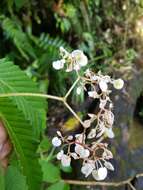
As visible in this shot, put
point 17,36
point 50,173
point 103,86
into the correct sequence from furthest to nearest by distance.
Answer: point 17,36
point 50,173
point 103,86

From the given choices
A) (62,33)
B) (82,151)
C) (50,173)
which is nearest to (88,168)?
(82,151)

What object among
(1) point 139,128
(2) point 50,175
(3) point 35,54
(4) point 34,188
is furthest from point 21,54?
(4) point 34,188

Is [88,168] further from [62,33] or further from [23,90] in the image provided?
[62,33]

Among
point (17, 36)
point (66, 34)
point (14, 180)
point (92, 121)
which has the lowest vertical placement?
point (66, 34)

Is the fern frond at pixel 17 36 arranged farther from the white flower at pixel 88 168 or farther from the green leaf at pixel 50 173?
the white flower at pixel 88 168

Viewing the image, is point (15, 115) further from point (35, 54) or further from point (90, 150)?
point (35, 54)

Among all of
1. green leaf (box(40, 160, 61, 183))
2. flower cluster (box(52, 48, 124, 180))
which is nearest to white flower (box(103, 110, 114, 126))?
flower cluster (box(52, 48, 124, 180))

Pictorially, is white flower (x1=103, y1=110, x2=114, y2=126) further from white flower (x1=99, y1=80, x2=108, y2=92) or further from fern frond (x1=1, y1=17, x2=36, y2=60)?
fern frond (x1=1, y1=17, x2=36, y2=60)
